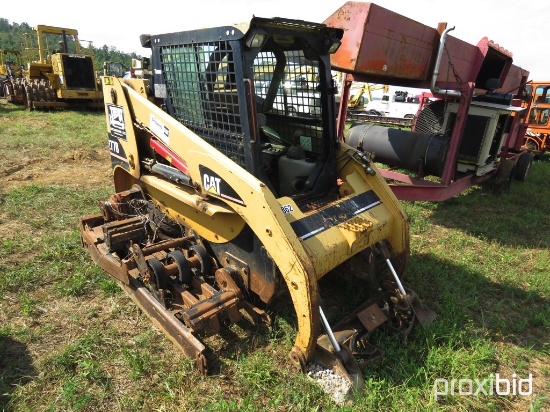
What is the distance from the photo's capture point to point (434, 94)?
5.59 metres

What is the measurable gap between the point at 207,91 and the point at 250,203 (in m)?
0.98

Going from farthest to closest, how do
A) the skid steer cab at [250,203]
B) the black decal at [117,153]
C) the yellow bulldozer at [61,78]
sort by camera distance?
the yellow bulldozer at [61,78] → the black decal at [117,153] → the skid steer cab at [250,203]

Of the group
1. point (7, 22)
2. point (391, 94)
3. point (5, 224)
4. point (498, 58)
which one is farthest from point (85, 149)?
point (7, 22)

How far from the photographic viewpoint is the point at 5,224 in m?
4.57

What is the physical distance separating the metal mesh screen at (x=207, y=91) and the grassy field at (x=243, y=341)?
151 centimetres

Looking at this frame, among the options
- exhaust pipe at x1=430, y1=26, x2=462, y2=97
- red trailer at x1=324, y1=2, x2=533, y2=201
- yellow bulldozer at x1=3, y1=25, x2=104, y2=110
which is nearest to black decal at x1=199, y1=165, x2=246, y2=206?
red trailer at x1=324, y1=2, x2=533, y2=201

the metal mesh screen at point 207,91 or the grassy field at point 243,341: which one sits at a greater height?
the metal mesh screen at point 207,91

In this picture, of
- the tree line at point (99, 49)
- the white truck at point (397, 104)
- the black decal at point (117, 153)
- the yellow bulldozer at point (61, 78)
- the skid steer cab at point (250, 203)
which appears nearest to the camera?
the skid steer cab at point (250, 203)

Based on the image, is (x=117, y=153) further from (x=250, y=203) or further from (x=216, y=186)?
(x=250, y=203)

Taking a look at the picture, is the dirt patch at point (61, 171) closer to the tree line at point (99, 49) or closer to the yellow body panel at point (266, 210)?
the yellow body panel at point (266, 210)

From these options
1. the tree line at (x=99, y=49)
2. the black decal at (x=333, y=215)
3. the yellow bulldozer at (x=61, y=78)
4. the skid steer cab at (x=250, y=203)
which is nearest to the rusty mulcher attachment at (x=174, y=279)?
the skid steer cab at (x=250, y=203)

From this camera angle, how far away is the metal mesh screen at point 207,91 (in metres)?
2.68

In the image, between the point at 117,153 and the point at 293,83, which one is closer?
the point at 293,83

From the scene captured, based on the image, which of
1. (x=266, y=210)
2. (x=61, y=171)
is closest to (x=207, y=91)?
(x=266, y=210)
